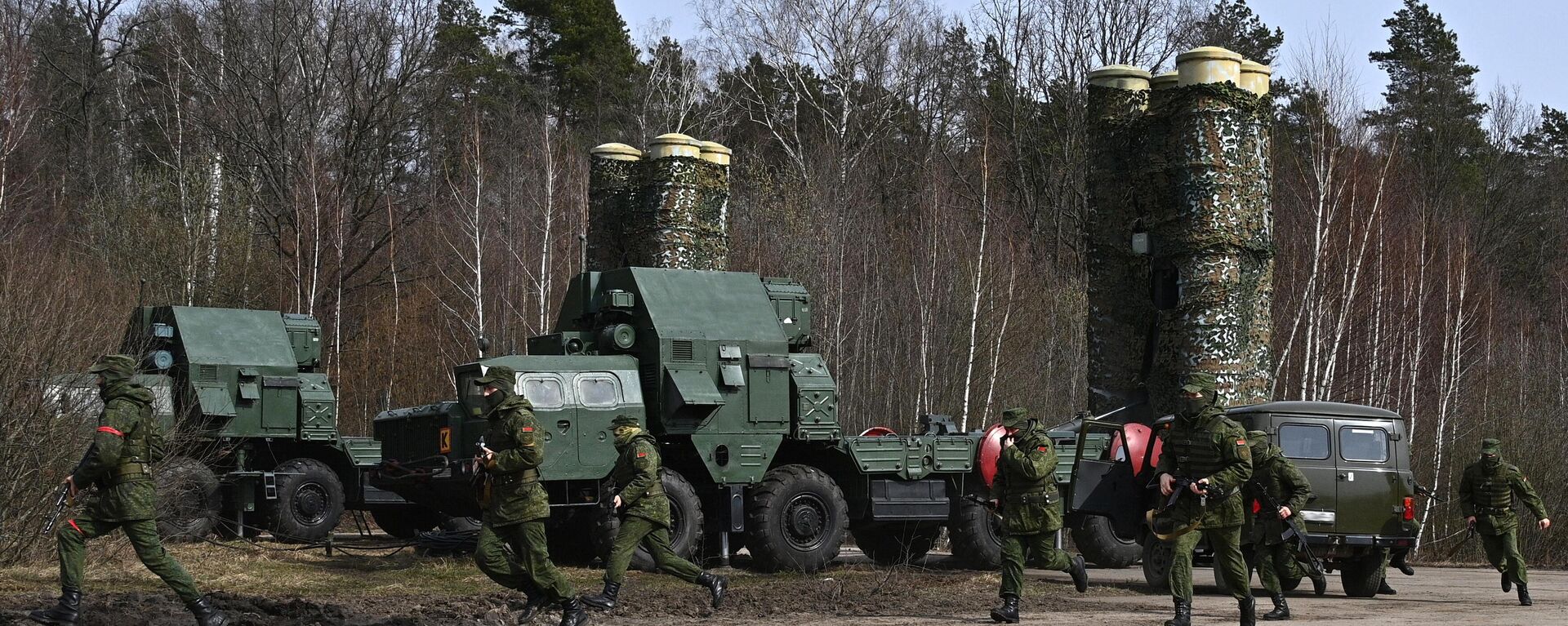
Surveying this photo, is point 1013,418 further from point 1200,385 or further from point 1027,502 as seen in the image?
point 1200,385

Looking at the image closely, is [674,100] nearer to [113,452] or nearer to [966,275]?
[966,275]

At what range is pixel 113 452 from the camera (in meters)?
10.9

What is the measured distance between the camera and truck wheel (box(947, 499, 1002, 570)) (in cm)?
1869

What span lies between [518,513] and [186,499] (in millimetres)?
9200

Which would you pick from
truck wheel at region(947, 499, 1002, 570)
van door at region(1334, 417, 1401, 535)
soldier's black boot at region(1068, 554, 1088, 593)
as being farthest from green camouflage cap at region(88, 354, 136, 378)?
van door at region(1334, 417, 1401, 535)

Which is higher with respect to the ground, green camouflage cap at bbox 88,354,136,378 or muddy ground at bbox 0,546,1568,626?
green camouflage cap at bbox 88,354,136,378

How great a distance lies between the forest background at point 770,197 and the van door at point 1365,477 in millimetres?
9727

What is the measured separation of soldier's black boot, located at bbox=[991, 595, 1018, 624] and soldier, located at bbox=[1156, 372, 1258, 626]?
1.26 m

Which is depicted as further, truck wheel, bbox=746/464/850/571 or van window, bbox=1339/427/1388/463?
truck wheel, bbox=746/464/850/571

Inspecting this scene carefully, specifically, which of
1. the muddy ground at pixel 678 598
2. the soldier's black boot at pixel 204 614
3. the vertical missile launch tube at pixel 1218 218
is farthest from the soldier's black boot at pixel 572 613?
the vertical missile launch tube at pixel 1218 218

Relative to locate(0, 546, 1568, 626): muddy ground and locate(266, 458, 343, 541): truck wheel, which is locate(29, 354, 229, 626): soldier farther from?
locate(266, 458, 343, 541): truck wheel

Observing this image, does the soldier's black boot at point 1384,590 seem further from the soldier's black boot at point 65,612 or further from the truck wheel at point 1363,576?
the soldier's black boot at point 65,612

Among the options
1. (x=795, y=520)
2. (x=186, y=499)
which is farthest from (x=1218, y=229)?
(x=186, y=499)

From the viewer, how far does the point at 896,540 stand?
64.5 feet
